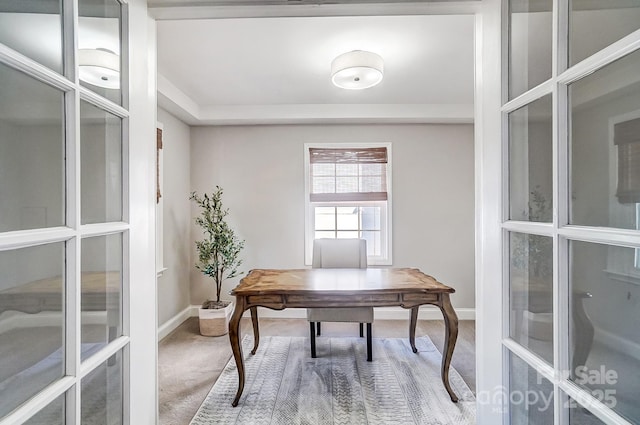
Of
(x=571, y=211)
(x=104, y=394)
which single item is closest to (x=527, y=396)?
(x=571, y=211)

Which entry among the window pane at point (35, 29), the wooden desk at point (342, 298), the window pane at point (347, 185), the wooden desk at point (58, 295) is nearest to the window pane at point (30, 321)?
the wooden desk at point (58, 295)

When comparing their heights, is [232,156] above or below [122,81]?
above

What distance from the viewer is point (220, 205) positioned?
3570mm

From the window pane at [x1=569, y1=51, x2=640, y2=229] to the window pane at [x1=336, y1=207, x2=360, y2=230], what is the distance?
9.95ft

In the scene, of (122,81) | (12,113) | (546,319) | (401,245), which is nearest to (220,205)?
(401,245)

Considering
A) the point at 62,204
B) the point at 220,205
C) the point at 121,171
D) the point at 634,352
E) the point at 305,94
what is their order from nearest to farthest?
1. the point at 634,352
2. the point at 62,204
3. the point at 121,171
4. the point at 305,94
5. the point at 220,205

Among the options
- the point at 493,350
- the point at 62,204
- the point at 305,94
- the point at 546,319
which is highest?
the point at 305,94

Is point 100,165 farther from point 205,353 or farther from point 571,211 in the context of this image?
point 205,353

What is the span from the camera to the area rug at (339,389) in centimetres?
187

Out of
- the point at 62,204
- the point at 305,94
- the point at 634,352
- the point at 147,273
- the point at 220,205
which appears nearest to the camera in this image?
the point at 634,352

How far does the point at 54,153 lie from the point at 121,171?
24cm

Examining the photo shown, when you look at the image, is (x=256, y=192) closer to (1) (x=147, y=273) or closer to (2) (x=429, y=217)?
(2) (x=429, y=217)

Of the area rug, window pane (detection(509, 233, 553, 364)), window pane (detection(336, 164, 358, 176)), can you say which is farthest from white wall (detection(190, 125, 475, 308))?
window pane (detection(509, 233, 553, 364))

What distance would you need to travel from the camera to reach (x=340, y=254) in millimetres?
2904
